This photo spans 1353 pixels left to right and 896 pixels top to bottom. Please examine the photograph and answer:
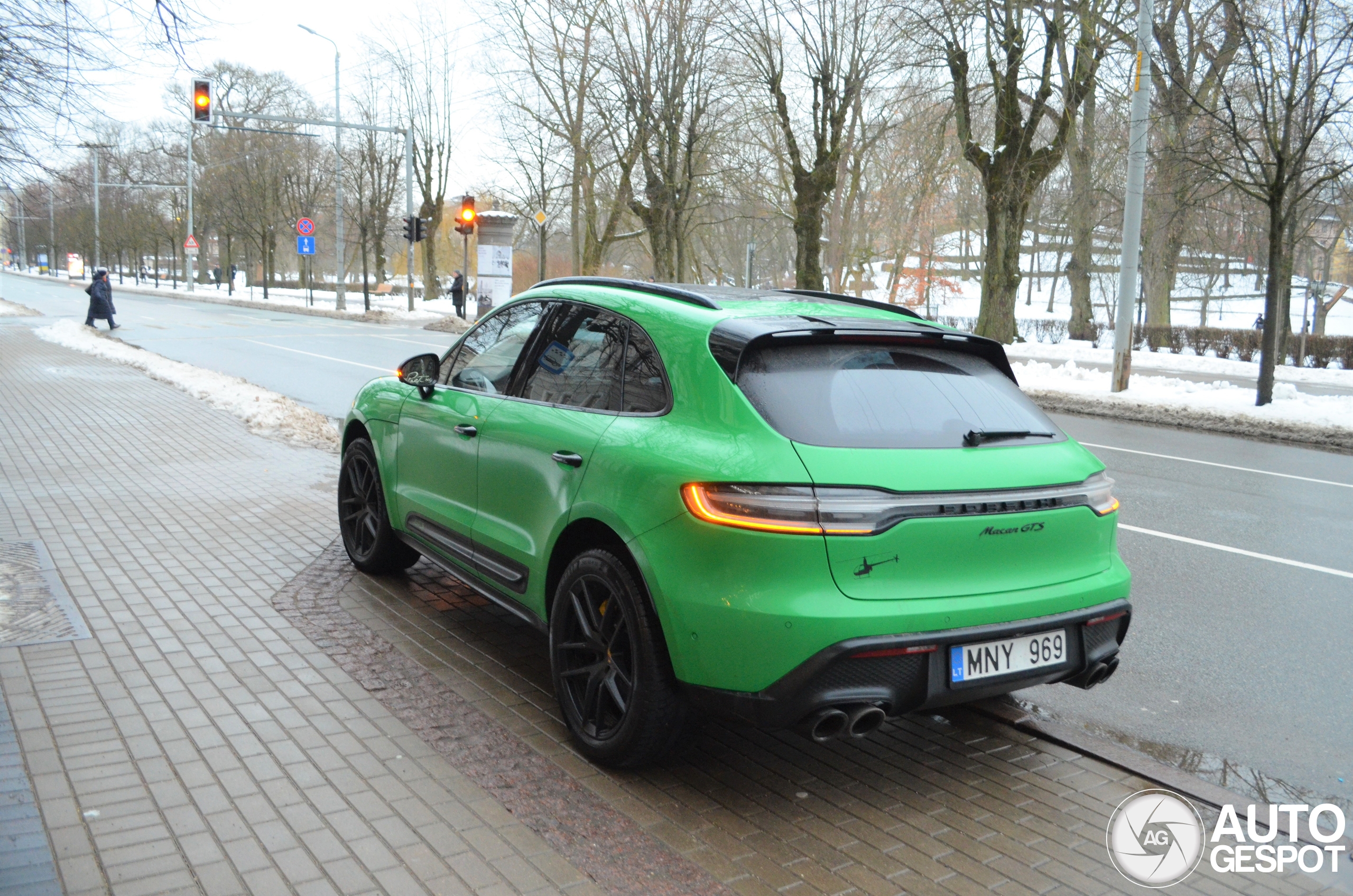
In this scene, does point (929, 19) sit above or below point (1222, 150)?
above

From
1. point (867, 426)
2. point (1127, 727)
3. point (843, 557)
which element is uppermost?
point (867, 426)

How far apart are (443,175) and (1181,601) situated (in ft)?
179

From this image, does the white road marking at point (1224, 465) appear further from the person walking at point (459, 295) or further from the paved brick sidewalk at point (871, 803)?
the person walking at point (459, 295)

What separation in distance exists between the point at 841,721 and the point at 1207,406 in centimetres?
1478

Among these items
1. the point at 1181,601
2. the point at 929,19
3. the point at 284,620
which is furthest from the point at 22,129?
the point at 929,19

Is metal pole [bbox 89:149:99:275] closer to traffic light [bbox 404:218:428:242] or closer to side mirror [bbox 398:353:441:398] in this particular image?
traffic light [bbox 404:218:428:242]

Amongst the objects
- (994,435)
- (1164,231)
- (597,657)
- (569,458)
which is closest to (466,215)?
(1164,231)

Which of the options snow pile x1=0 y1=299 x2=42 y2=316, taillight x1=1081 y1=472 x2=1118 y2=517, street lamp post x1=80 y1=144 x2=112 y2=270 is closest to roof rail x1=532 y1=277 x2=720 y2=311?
taillight x1=1081 y1=472 x2=1118 y2=517

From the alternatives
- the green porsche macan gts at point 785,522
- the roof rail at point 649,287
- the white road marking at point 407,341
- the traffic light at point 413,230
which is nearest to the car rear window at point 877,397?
the green porsche macan gts at point 785,522

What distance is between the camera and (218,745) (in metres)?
3.98

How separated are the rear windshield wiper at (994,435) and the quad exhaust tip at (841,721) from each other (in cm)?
97

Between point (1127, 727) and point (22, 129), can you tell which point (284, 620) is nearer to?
point (1127, 727)

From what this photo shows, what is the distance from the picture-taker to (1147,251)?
37.5 meters

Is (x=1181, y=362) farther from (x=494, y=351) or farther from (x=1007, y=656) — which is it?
(x=1007, y=656)
